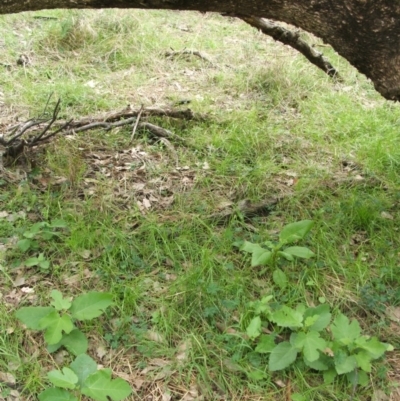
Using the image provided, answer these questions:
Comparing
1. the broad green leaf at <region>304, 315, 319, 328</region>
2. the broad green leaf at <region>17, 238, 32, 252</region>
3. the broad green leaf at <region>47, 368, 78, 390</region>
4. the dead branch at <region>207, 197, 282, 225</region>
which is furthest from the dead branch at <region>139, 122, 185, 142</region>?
the broad green leaf at <region>47, 368, 78, 390</region>

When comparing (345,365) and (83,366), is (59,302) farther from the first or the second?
(345,365)

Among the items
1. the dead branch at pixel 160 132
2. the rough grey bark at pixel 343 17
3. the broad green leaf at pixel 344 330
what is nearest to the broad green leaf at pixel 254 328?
the broad green leaf at pixel 344 330

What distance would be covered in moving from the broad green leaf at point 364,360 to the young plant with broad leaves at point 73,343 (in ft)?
3.22

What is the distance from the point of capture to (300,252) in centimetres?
268

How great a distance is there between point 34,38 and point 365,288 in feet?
15.0

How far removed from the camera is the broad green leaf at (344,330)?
2.22 metres

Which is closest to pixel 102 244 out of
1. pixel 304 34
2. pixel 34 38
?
pixel 34 38

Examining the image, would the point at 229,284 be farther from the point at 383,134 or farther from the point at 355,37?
the point at 383,134

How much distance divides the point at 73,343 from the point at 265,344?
0.87 m

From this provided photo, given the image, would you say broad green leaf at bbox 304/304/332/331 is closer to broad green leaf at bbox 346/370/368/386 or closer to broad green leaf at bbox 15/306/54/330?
broad green leaf at bbox 346/370/368/386

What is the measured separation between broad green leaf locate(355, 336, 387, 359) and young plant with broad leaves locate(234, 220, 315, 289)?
1.63 feet

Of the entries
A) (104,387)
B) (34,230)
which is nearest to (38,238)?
(34,230)

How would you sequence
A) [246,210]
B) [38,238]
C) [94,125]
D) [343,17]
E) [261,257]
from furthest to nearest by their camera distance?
[94,125], [246,210], [38,238], [261,257], [343,17]

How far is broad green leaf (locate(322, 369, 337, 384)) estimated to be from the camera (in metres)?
2.17
